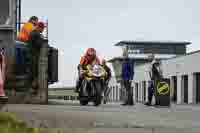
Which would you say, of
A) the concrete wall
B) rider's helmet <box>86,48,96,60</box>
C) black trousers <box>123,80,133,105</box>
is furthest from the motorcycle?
the concrete wall

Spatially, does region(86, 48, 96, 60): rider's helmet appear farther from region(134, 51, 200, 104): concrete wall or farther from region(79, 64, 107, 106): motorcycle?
region(134, 51, 200, 104): concrete wall

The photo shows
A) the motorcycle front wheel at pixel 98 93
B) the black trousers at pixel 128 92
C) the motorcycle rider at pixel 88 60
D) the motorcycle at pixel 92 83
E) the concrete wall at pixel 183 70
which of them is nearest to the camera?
the motorcycle front wheel at pixel 98 93

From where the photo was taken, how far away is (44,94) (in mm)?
15102

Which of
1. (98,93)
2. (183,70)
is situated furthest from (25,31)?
(183,70)

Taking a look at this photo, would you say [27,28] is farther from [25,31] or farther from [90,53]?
[90,53]

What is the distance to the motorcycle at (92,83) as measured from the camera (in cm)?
1677

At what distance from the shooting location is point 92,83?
1686 cm

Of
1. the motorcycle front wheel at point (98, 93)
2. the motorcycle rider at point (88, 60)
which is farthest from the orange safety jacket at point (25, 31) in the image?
the motorcycle front wheel at point (98, 93)

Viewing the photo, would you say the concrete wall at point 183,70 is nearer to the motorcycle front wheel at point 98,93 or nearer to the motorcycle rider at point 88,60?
the motorcycle rider at point 88,60

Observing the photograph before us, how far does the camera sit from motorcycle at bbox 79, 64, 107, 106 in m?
16.8

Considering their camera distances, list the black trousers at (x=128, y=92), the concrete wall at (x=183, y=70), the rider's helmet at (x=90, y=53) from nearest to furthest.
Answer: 1. the rider's helmet at (x=90, y=53)
2. the black trousers at (x=128, y=92)
3. the concrete wall at (x=183, y=70)

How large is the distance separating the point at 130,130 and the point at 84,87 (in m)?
9.59

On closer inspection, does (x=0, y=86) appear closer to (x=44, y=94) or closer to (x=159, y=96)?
(x=44, y=94)

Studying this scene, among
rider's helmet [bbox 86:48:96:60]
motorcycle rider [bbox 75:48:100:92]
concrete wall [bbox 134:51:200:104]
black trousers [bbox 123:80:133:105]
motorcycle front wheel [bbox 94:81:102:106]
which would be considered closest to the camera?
motorcycle front wheel [bbox 94:81:102:106]
